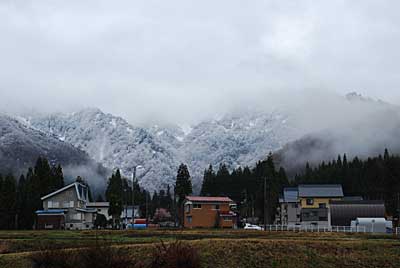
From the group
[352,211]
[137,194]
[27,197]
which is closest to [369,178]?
[352,211]

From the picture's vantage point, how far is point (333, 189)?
96.3 metres

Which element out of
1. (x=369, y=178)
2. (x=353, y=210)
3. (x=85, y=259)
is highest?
(x=369, y=178)

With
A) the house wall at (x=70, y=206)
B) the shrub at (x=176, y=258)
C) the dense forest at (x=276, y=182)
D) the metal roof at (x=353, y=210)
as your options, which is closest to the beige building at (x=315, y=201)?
the dense forest at (x=276, y=182)

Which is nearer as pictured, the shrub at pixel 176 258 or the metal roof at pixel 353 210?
the shrub at pixel 176 258

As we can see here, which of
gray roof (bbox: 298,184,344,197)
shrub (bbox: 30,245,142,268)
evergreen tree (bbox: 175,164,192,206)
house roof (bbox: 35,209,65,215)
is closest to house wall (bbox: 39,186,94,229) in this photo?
house roof (bbox: 35,209,65,215)

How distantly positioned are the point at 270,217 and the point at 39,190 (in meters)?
40.0

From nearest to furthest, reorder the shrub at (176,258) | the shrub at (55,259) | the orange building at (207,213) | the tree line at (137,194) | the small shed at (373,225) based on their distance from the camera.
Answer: the shrub at (55,259) → the shrub at (176,258) → the small shed at (373,225) → the orange building at (207,213) → the tree line at (137,194)

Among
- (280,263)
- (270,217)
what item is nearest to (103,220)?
(270,217)

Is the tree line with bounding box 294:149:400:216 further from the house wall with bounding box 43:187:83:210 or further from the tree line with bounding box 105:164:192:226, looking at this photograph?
the house wall with bounding box 43:187:83:210

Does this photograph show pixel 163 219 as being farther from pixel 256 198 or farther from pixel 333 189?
pixel 333 189

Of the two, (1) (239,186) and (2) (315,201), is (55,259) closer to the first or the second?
(2) (315,201)

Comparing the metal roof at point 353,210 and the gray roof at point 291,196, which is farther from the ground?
the gray roof at point 291,196

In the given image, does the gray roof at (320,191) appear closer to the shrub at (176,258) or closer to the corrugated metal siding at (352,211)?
the corrugated metal siding at (352,211)

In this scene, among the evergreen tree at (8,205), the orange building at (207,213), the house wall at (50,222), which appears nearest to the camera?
the evergreen tree at (8,205)
